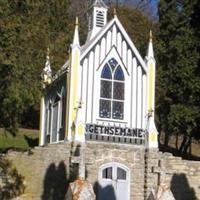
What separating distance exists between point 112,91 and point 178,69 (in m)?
6.84

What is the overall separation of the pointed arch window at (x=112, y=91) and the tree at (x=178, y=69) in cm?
530

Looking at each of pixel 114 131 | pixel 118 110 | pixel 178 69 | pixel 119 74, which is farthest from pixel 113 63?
pixel 178 69

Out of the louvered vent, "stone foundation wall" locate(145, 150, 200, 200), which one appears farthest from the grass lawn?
"stone foundation wall" locate(145, 150, 200, 200)

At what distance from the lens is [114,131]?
2605cm

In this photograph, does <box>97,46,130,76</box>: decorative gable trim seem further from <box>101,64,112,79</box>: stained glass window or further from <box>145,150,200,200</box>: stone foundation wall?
<box>145,150,200,200</box>: stone foundation wall

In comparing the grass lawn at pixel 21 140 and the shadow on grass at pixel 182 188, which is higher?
the grass lawn at pixel 21 140

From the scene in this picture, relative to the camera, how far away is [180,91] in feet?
106

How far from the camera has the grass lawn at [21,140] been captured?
37.0 m

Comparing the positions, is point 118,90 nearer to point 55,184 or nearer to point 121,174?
point 121,174

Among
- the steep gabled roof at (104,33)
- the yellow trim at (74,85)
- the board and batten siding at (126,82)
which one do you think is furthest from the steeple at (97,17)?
the yellow trim at (74,85)

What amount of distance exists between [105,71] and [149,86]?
2053mm

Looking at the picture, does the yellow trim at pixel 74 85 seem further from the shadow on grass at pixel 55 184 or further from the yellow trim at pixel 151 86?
the yellow trim at pixel 151 86

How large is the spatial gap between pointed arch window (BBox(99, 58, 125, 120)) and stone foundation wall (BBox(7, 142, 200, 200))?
1986mm

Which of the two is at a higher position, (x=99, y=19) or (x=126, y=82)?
(x=99, y=19)
